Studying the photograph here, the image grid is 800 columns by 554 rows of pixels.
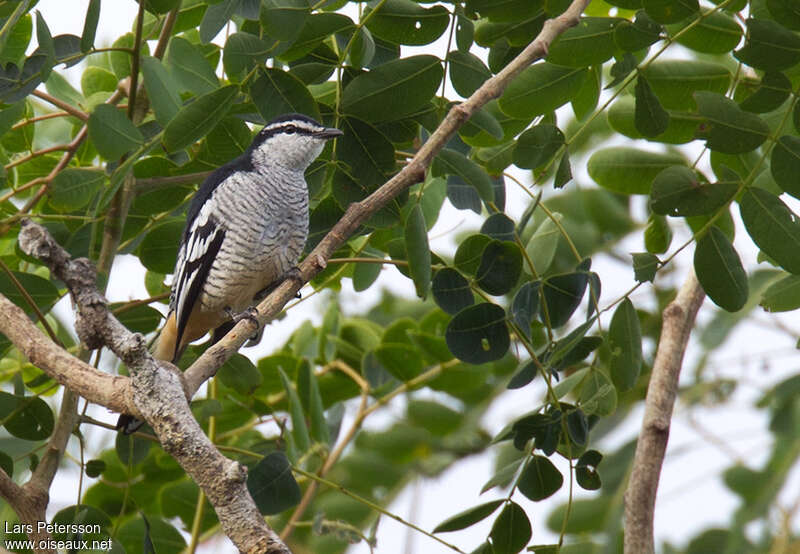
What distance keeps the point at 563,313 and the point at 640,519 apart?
0.72 m

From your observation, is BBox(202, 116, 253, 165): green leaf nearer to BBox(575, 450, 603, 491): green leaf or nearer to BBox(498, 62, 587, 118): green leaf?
BBox(498, 62, 587, 118): green leaf

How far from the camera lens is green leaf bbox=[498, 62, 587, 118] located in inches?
126

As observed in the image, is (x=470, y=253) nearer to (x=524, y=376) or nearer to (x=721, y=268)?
(x=524, y=376)

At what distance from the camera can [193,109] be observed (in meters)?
3.00

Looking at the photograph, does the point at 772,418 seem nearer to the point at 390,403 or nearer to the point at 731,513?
the point at 731,513

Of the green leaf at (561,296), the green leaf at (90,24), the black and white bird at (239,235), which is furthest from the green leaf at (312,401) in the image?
the green leaf at (90,24)

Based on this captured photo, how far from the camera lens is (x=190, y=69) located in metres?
3.28

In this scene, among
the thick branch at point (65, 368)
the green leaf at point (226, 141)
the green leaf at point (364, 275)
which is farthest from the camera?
the green leaf at point (364, 275)

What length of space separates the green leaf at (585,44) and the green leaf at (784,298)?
107 cm

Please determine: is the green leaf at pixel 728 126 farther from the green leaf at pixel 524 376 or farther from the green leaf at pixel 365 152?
the green leaf at pixel 365 152

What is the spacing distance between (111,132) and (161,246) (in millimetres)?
845

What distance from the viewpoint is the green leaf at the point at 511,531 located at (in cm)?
317

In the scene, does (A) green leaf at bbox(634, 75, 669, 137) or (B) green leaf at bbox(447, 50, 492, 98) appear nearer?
(A) green leaf at bbox(634, 75, 669, 137)

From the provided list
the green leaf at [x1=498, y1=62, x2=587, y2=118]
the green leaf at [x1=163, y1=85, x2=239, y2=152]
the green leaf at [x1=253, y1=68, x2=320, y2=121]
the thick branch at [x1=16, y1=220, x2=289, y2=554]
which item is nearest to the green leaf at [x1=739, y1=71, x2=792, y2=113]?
the green leaf at [x1=498, y1=62, x2=587, y2=118]
